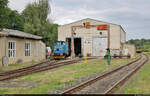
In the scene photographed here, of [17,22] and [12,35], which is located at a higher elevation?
[17,22]

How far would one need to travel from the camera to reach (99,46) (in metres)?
42.4

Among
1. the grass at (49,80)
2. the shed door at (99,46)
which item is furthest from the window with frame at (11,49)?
the shed door at (99,46)

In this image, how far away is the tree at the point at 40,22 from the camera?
167 feet

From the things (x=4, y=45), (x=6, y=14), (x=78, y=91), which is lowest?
(x=78, y=91)

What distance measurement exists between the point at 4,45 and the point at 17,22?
47.4 meters

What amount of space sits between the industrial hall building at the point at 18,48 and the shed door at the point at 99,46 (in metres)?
14.1

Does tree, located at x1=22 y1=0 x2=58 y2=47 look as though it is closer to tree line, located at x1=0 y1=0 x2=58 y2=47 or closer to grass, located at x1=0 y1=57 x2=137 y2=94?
tree line, located at x1=0 y1=0 x2=58 y2=47

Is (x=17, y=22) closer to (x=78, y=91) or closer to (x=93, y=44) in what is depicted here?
(x=93, y=44)

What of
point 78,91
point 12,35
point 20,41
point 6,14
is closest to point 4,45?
point 12,35

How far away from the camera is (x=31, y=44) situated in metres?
28.2

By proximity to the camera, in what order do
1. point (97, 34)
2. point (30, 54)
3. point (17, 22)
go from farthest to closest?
point (17, 22) < point (97, 34) < point (30, 54)

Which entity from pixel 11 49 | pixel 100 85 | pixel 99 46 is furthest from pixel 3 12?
pixel 99 46

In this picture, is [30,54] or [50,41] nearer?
[30,54]

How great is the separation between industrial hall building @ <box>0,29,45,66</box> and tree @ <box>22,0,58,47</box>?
1979 cm
